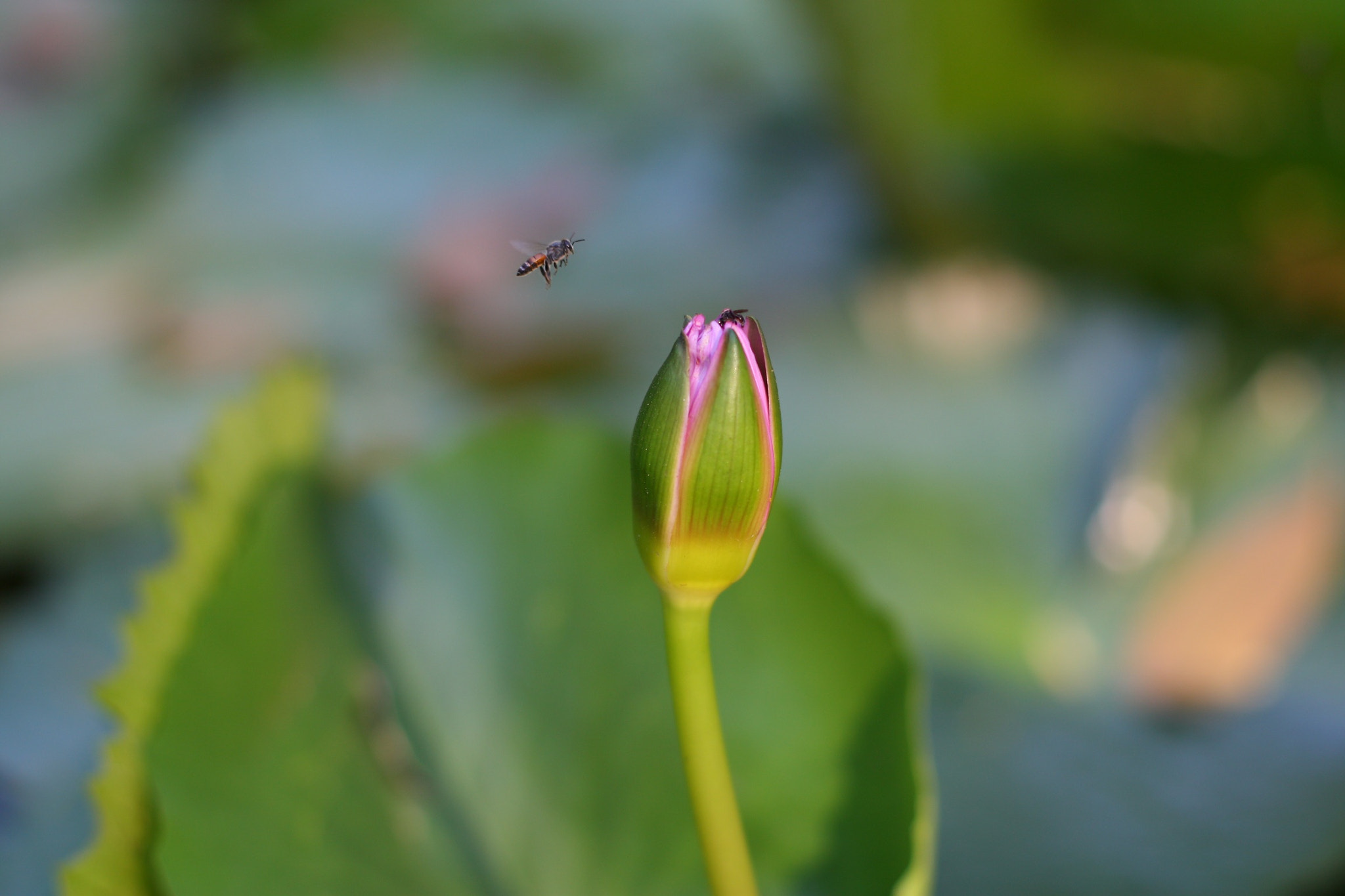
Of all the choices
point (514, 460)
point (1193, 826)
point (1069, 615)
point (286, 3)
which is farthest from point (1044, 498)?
point (286, 3)

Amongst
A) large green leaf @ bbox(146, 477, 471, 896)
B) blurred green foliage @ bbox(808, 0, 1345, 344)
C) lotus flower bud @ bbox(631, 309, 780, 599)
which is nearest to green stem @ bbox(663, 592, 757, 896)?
lotus flower bud @ bbox(631, 309, 780, 599)

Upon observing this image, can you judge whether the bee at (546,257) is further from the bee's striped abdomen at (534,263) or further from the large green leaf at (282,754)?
the large green leaf at (282,754)

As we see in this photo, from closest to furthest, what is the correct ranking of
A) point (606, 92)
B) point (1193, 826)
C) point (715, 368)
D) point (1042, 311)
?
point (715, 368) → point (1193, 826) → point (1042, 311) → point (606, 92)

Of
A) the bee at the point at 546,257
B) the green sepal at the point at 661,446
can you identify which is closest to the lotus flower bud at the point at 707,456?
the green sepal at the point at 661,446

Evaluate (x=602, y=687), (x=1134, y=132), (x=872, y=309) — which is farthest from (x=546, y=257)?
(x=1134, y=132)

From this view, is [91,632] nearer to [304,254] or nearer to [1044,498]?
[304,254]

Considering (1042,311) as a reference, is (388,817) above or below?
below
